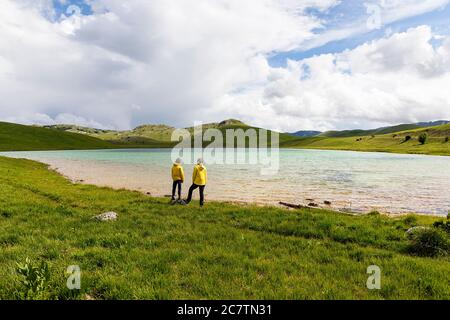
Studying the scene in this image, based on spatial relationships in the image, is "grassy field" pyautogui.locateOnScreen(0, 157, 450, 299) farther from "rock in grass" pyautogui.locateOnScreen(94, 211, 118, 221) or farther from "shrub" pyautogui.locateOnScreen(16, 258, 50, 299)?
"rock in grass" pyautogui.locateOnScreen(94, 211, 118, 221)

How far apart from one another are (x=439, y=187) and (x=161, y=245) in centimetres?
3462

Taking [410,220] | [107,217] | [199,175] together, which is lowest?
[410,220]

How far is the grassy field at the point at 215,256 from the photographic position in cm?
743

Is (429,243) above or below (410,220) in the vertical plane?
above

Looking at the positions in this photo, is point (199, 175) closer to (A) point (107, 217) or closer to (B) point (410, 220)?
(A) point (107, 217)

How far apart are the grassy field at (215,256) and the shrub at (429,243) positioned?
0.35 meters

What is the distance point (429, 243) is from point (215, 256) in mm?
8161

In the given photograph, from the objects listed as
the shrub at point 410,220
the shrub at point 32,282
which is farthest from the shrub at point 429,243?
the shrub at point 32,282

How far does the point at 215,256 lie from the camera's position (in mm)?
9766

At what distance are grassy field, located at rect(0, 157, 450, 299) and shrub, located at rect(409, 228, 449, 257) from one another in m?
0.35

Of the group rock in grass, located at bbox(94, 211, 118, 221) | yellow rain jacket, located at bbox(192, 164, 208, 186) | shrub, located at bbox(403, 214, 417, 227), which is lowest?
shrub, located at bbox(403, 214, 417, 227)

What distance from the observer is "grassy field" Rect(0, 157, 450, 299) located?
7426 millimetres

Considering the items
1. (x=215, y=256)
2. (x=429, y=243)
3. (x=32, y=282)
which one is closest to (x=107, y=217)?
(x=215, y=256)

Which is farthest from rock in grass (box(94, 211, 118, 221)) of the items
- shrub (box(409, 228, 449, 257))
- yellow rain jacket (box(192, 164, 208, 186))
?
shrub (box(409, 228, 449, 257))
